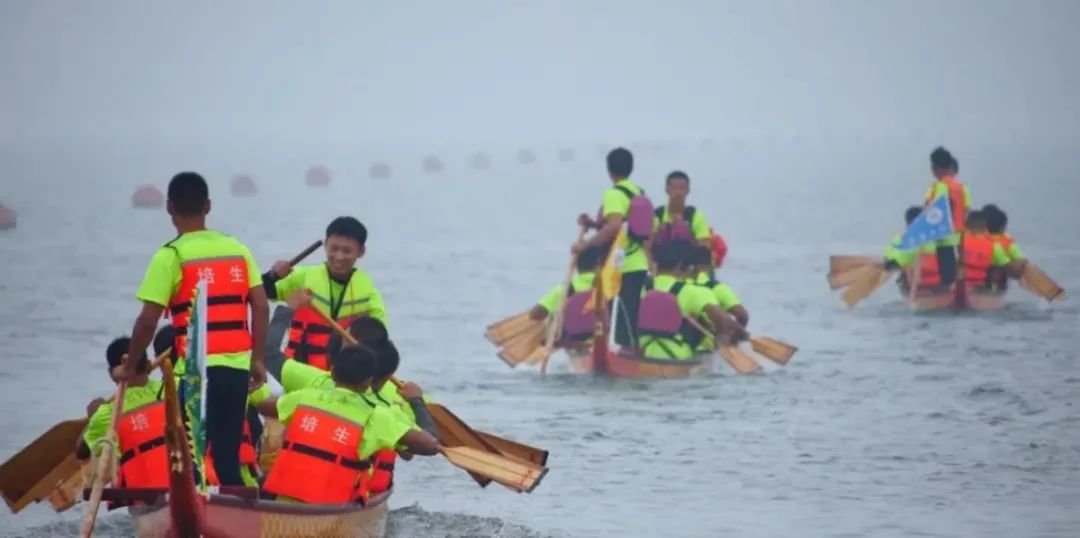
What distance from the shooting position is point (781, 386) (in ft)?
86.7

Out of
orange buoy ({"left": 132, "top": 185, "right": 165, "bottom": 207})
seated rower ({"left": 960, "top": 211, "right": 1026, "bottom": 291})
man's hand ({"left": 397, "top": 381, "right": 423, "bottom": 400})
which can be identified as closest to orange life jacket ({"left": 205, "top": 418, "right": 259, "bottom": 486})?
man's hand ({"left": 397, "top": 381, "right": 423, "bottom": 400})

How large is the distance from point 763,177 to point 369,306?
276 feet

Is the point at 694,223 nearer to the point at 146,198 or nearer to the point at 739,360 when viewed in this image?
the point at 739,360

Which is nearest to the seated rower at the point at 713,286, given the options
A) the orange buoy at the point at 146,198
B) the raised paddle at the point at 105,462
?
the raised paddle at the point at 105,462

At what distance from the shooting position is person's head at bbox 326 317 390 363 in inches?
637

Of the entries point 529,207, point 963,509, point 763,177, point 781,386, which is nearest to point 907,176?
point 763,177

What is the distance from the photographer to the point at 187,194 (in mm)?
14852

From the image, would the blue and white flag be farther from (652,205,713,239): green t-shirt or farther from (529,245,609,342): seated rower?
(529,245,609,342): seated rower

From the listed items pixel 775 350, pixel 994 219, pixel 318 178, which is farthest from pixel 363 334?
pixel 318 178

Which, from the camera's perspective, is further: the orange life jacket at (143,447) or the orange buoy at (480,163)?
the orange buoy at (480,163)

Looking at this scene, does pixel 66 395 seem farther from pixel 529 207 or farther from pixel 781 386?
pixel 529 207

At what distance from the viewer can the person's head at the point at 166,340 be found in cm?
1518

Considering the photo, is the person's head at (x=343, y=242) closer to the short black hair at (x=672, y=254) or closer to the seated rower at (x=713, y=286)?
the short black hair at (x=672, y=254)

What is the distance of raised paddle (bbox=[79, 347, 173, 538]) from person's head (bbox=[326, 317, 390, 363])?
2171 millimetres
